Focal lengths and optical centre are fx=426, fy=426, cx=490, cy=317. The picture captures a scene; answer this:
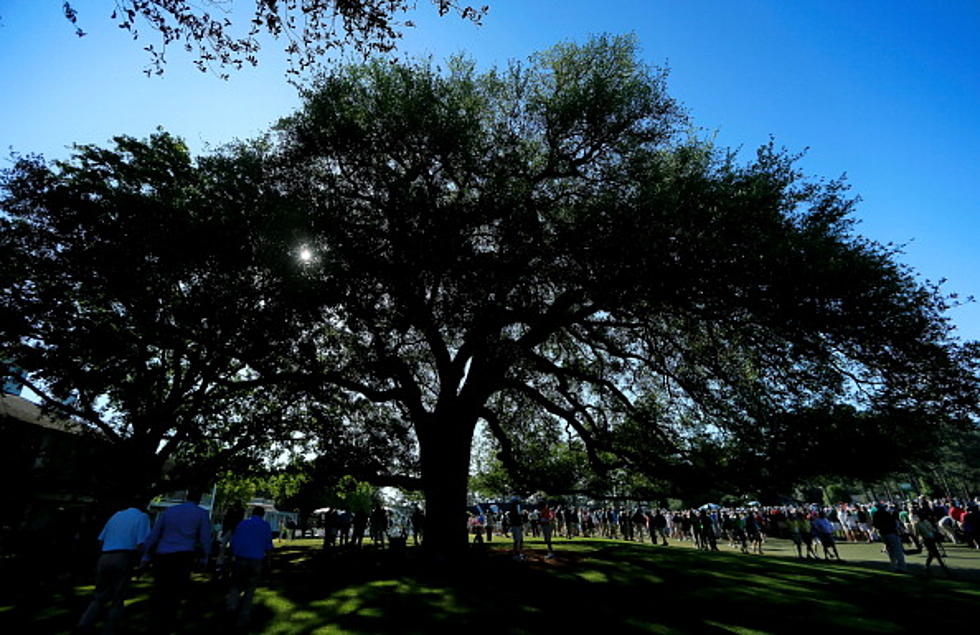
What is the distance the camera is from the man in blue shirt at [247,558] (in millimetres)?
7270

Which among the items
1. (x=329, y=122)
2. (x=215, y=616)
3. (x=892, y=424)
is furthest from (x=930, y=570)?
(x=329, y=122)

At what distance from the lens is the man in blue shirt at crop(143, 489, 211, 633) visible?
20.4 feet

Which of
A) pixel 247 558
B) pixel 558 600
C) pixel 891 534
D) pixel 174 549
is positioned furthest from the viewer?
pixel 891 534

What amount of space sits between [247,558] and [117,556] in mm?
1879

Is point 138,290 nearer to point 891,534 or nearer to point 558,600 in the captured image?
point 558,600

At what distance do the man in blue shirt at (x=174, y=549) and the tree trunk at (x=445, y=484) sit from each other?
7.75 metres

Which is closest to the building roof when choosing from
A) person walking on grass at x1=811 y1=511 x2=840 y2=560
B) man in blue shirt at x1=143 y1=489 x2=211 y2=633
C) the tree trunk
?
the tree trunk

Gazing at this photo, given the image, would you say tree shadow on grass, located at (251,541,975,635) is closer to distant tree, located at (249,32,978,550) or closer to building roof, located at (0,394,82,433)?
distant tree, located at (249,32,978,550)

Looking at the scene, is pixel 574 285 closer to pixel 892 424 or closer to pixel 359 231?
pixel 359 231

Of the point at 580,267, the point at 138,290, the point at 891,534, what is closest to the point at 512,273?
the point at 580,267

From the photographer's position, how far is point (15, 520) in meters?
18.0

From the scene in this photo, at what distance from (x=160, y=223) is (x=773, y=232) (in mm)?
16397

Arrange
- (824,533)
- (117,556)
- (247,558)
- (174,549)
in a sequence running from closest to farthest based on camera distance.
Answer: (174,549) < (117,556) < (247,558) < (824,533)

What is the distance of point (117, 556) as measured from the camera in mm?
6801
